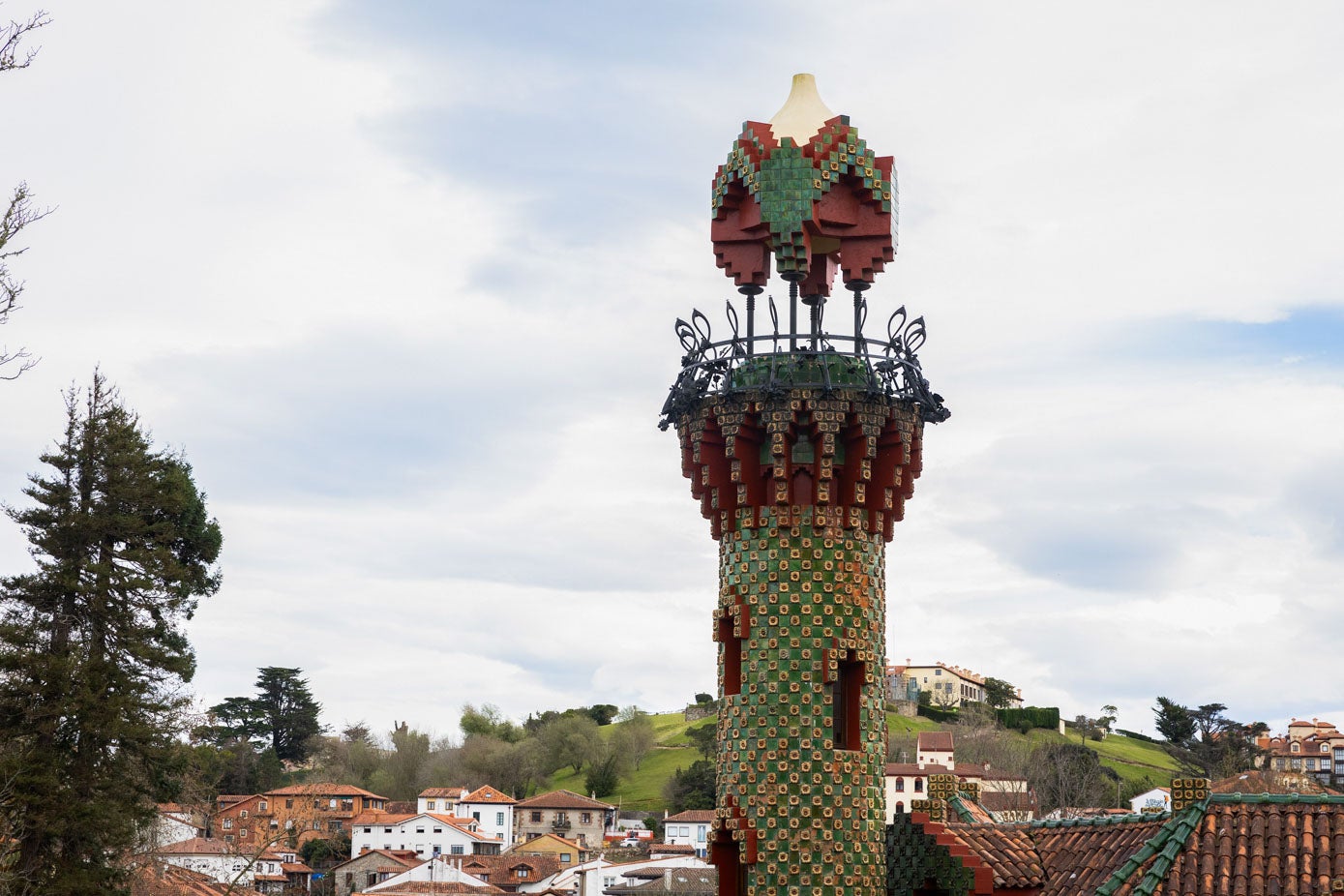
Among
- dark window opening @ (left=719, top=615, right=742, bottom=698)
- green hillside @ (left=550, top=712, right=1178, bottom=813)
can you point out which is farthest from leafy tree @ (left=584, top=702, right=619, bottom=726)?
dark window opening @ (left=719, top=615, right=742, bottom=698)

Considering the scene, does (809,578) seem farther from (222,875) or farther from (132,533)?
(222,875)

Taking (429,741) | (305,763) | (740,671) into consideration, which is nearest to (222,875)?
(305,763)

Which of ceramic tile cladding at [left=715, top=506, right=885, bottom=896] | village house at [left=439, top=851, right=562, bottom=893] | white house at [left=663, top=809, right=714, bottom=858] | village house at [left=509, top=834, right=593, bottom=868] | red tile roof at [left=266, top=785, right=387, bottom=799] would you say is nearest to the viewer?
ceramic tile cladding at [left=715, top=506, right=885, bottom=896]

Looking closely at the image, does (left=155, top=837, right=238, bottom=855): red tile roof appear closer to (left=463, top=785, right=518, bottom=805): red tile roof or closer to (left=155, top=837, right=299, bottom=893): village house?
(left=155, top=837, right=299, bottom=893): village house

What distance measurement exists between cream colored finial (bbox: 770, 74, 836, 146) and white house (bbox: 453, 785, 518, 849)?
8441cm

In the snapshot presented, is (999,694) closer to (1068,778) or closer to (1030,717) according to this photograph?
(1030,717)

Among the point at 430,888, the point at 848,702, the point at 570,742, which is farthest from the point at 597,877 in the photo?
the point at 848,702

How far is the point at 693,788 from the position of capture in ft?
343

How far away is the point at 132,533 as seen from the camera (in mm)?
38312

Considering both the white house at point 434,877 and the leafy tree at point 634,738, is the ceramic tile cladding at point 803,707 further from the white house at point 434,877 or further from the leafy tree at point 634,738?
the leafy tree at point 634,738

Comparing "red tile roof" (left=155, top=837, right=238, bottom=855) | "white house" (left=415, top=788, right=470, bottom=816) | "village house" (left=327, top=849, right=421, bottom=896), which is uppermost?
"white house" (left=415, top=788, right=470, bottom=816)

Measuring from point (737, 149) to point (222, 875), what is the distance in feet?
228

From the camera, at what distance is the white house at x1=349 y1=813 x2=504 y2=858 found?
289 feet

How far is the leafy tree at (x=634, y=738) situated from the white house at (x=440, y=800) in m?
21.3
